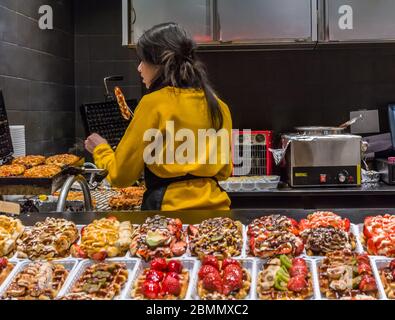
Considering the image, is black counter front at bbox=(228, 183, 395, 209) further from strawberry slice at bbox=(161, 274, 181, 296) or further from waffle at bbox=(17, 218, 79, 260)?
strawberry slice at bbox=(161, 274, 181, 296)

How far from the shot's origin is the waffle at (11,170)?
2.39m

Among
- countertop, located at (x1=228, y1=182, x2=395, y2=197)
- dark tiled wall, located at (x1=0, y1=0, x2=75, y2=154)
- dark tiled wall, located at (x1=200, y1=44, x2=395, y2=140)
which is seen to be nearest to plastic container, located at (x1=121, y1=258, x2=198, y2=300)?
countertop, located at (x1=228, y1=182, x2=395, y2=197)

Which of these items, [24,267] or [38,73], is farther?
[38,73]

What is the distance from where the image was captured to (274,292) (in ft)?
4.19

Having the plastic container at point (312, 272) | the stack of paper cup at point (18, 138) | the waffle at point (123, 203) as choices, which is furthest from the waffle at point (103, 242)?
the stack of paper cup at point (18, 138)

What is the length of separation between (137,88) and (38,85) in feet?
3.37

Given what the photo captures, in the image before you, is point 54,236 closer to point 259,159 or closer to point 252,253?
point 252,253

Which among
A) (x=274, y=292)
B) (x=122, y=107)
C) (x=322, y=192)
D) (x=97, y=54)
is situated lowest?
(x=274, y=292)

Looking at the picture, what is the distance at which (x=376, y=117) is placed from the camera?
4.50 m

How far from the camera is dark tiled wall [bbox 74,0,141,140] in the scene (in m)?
5.12

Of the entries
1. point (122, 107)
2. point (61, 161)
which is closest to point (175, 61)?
point (61, 161)

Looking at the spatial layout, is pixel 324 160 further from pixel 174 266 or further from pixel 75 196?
pixel 174 266

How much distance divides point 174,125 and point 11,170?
753mm
